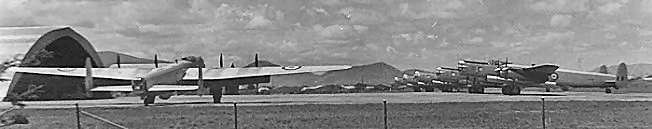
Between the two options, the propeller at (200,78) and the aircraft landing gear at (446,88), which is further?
the aircraft landing gear at (446,88)

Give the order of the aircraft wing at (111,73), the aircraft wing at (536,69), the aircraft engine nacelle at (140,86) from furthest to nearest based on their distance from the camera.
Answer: the aircraft wing at (536,69), the aircraft wing at (111,73), the aircraft engine nacelle at (140,86)

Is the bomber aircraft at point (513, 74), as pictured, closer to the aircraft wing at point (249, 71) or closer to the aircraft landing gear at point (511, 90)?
the aircraft landing gear at point (511, 90)

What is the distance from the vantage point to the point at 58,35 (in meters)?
49.1

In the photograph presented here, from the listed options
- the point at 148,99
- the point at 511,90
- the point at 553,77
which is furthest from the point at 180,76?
the point at 553,77

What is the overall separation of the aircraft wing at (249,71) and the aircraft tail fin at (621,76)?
102ft

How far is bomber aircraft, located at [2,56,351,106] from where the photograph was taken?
35500 millimetres

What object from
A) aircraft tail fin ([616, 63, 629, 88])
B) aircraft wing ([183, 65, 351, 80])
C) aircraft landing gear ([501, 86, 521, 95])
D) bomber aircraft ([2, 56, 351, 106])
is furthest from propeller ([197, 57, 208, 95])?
aircraft tail fin ([616, 63, 629, 88])

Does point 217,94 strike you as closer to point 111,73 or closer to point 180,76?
point 180,76

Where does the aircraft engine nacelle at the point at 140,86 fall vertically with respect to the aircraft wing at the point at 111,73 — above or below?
below

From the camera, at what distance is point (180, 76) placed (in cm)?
3894

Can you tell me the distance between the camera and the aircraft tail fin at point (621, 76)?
203 feet

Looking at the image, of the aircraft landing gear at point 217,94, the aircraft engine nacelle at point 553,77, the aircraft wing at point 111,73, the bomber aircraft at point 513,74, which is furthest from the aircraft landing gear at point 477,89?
the aircraft wing at point 111,73

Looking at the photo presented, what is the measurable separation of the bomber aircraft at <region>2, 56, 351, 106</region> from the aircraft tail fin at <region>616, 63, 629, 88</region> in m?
31.2

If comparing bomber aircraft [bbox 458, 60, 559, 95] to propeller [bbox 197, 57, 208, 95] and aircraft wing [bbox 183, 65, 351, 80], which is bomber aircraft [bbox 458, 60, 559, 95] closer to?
aircraft wing [bbox 183, 65, 351, 80]
